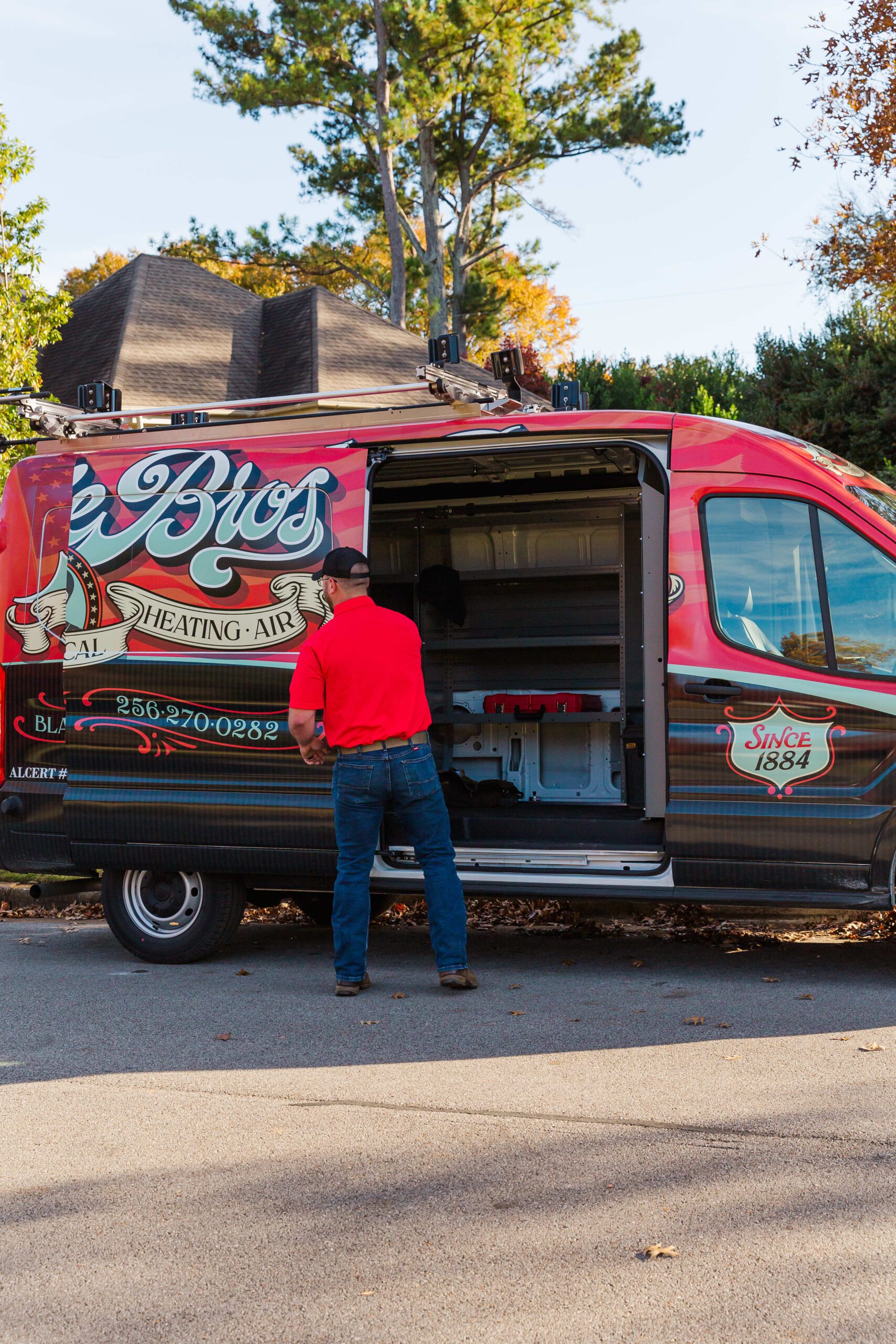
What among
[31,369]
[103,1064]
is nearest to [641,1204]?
[103,1064]

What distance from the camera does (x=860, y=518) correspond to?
241 inches

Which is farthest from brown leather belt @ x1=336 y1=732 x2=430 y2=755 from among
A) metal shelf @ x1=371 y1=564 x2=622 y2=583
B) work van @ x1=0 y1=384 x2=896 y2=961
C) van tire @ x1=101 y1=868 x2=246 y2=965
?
metal shelf @ x1=371 y1=564 x2=622 y2=583

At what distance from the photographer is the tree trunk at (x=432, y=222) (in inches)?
1219

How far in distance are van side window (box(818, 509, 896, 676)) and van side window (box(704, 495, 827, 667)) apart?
0.24ft

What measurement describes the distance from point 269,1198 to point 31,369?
1299 cm

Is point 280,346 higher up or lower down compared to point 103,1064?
higher up

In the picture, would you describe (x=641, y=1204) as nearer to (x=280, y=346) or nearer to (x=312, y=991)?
(x=312, y=991)

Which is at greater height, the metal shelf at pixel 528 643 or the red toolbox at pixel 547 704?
the metal shelf at pixel 528 643

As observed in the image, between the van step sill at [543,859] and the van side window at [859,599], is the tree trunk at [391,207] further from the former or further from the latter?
the van side window at [859,599]

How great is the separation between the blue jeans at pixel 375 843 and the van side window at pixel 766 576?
1609 mm

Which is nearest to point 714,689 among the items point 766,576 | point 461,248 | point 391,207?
point 766,576

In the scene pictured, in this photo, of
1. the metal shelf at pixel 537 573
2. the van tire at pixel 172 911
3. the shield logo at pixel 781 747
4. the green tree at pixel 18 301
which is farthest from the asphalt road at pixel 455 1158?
the green tree at pixel 18 301

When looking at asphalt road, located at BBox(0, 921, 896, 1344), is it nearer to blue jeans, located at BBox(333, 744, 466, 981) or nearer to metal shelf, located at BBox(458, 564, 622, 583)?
blue jeans, located at BBox(333, 744, 466, 981)

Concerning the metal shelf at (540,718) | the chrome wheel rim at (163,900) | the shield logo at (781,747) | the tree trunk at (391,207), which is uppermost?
the tree trunk at (391,207)
